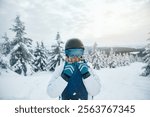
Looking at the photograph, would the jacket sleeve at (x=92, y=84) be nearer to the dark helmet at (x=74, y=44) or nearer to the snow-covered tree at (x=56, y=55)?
the dark helmet at (x=74, y=44)

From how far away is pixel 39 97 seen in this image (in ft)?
14.1

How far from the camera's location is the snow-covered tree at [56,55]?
1396cm

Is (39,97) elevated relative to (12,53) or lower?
lower

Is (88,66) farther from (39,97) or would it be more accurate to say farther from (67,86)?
(39,97)

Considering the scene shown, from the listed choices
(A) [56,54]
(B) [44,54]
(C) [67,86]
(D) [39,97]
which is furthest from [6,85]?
(B) [44,54]

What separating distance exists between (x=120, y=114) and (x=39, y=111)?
1.46m

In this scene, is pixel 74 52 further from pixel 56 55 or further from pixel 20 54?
pixel 56 55

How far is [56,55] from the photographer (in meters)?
14.2

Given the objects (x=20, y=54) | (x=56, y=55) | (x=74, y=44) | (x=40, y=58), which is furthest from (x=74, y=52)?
(x=40, y=58)

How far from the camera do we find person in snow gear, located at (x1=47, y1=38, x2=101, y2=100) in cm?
265

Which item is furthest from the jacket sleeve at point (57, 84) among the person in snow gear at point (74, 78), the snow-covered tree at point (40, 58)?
the snow-covered tree at point (40, 58)

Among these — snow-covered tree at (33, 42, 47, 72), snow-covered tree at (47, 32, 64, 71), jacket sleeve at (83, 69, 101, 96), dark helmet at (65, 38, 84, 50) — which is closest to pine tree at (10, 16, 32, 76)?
snow-covered tree at (47, 32, 64, 71)

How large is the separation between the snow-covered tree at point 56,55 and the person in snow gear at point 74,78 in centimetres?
1089

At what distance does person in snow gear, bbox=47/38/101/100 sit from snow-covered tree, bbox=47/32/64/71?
10.9 meters
